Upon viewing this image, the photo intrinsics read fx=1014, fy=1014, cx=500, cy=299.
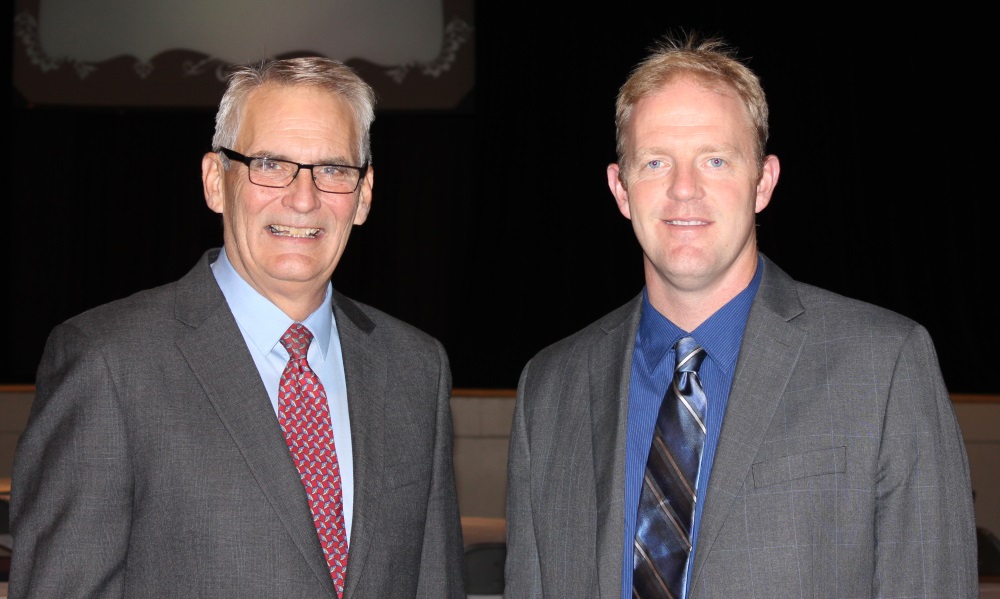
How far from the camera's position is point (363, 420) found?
1898 mm

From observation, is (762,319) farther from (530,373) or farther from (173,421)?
(173,421)

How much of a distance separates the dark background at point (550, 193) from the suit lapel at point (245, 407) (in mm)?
5951

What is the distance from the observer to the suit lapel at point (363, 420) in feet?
5.88

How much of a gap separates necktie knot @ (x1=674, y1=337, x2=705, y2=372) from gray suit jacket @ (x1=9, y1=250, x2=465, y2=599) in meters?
0.56

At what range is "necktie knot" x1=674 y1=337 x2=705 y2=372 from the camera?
180 centimetres

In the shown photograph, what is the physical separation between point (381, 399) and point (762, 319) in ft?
2.40

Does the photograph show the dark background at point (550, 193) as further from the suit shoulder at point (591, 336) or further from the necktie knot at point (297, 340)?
the necktie knot at point (297, 340)

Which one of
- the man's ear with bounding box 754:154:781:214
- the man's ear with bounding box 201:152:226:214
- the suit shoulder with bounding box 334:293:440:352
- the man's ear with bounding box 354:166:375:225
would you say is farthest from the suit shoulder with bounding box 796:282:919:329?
the man's ear with bounding box 201:152:226:214

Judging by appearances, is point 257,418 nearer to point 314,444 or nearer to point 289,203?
point 314,444

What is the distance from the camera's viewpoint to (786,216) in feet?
25.3

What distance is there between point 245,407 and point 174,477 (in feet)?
0.54

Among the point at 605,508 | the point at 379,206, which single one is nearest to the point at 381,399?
the point at 605,508

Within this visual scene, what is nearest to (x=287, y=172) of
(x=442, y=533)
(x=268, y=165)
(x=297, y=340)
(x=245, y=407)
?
(x=268, y=165)

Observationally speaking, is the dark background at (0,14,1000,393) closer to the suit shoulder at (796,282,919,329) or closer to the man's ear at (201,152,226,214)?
the man's ear at (201,152,226,214)
